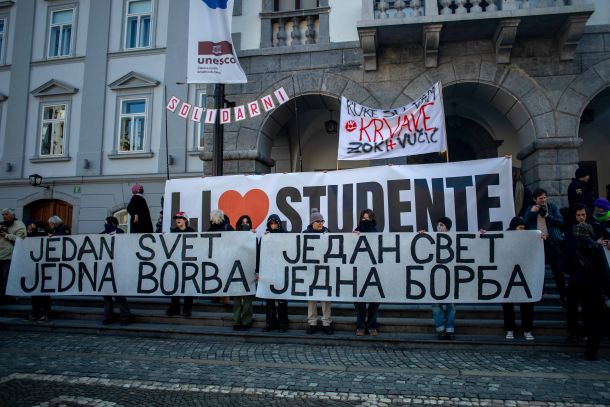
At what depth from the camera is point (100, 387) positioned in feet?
14.5

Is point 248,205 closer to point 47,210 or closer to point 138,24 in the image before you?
point 138,24

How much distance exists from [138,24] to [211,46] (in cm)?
849

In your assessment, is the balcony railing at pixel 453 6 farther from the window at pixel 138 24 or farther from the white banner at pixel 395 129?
the window at pixel 138 24

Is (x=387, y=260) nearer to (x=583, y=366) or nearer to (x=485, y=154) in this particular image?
(x=583, y=366)

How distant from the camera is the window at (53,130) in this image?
50.1ft

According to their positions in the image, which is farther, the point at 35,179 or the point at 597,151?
the point at 35,179

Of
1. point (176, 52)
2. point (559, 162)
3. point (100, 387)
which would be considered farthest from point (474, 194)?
point (176, 52)

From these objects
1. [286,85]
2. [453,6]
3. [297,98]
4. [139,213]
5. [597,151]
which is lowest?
[139,213]

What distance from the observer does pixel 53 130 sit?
15352mm

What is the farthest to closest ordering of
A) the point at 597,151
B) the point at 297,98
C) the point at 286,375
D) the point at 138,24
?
1. the point at 138,24
2. the point at 597,151
3. the point at 297,98
4. the point at 286,375

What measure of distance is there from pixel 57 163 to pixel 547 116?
15215 mm

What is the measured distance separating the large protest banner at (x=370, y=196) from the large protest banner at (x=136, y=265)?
130 centimetres

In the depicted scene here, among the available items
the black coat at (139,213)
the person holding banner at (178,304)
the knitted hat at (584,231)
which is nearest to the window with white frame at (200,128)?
the black coat at (139,213)

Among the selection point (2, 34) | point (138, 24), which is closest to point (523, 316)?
point (138, 24)
